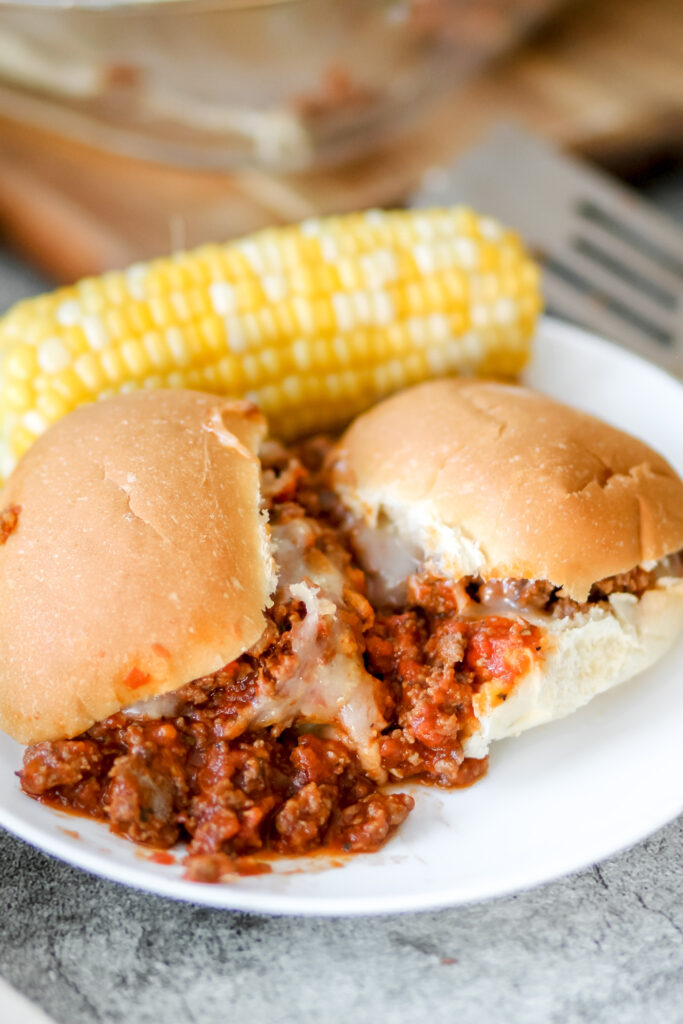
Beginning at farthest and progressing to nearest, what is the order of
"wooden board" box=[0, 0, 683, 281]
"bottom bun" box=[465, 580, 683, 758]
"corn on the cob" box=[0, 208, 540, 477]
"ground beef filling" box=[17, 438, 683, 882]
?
"wooden board" box=[0, 0, 683, 281], "corn on the cob" box=[0, 208, 540, 477], "bottom bun" box=[465, 580, 683, 758], "ground beef filling" box=[17, 438, 683, 882]

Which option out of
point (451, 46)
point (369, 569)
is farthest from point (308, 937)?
point (451, 46)

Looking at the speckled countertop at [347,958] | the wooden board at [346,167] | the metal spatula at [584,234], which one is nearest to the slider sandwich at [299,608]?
the speckled countertop at [347,958]

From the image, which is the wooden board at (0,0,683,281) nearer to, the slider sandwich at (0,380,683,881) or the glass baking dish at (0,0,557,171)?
the glass baking dish at (0,0,557,171)

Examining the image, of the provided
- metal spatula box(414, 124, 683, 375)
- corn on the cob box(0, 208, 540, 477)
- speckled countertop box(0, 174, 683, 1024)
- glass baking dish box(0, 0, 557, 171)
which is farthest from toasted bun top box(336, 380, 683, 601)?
glass baking dish box(0, 0, 557, 171)

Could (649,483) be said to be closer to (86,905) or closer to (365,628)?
(365,628)

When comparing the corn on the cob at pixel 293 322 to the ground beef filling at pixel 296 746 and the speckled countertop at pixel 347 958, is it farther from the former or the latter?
the speckled countertop at pixel 347 958

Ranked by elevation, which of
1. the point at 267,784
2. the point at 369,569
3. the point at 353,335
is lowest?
the point at 267,784

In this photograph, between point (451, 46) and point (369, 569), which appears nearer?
point (369, 569)
